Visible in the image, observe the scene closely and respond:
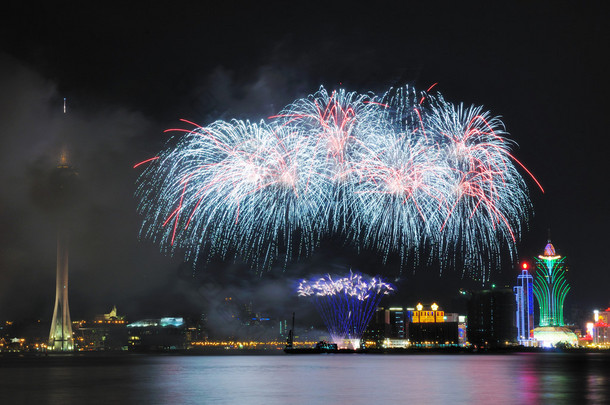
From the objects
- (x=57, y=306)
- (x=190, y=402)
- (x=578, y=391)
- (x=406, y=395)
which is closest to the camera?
(x=190, y=402)

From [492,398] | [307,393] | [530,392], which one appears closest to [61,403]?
[307,393]

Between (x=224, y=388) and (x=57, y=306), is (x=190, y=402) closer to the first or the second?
(x=224, y=388)

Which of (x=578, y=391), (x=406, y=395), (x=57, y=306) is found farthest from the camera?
(x=57, y=306)

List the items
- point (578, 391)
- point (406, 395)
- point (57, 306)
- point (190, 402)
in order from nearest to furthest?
point (190, 402)
point (406, 395)
point (578, 391)
point (57, 306)

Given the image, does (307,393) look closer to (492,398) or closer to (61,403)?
(492,398)

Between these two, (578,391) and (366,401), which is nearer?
(366,401)

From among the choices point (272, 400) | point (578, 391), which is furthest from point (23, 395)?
point (578, 391)

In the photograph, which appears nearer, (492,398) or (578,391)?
(492,398)

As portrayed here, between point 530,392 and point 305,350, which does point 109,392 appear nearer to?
point 530,392
